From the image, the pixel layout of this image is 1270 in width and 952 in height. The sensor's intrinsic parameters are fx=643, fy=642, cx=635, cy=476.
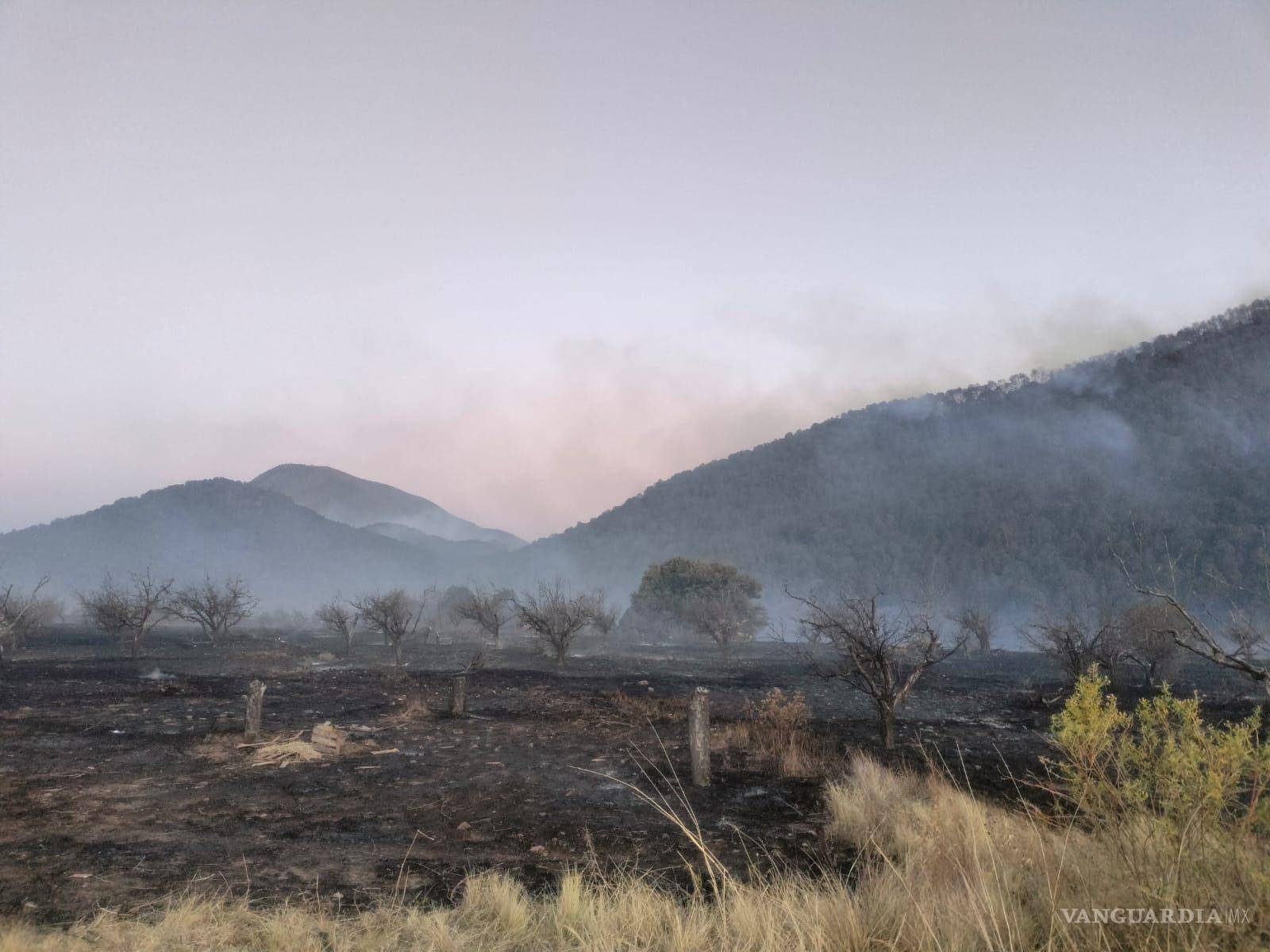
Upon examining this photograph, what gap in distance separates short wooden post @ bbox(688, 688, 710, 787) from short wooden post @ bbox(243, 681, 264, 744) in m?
8.14

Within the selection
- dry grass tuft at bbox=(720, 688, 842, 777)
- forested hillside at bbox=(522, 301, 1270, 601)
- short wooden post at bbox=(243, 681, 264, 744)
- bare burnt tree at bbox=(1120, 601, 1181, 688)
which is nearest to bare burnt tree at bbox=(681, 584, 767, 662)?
forested hillside at bbox=(522, 301, 1270, 601)

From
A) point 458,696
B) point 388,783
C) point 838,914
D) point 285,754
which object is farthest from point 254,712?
point 838,914

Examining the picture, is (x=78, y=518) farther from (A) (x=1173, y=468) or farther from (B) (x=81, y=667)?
(A) (x=1173, y=468)

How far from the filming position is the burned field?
6496 millimetres

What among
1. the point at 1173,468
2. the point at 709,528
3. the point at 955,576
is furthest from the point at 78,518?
the point at 1173,468

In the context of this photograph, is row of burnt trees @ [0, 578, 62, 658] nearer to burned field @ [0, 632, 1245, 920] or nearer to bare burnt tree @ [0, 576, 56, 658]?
bare burnt tree @ [0, 576, 56, 658]

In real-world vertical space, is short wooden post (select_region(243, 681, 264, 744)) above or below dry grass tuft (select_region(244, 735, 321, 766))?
above

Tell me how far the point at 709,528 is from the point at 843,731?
288 ft

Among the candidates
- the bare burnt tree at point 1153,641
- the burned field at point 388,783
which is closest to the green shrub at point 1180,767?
the burned field at point 388,783

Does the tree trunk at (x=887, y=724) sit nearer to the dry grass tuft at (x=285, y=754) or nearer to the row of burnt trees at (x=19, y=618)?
the dry grass tuft at (x=285, y=754)

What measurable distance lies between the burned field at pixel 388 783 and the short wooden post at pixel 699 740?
0.99ft

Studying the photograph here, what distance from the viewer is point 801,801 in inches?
355

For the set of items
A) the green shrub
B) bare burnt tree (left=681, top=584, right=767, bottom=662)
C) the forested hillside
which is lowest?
bare burnt tree (left=681, top=584, right=767, bottom=662)

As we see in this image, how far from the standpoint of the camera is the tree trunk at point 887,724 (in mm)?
11500
